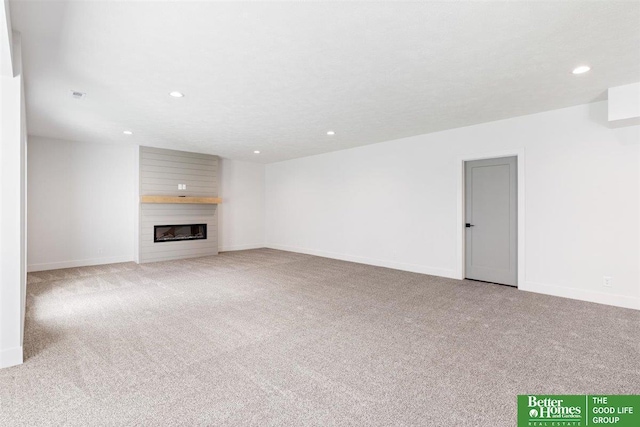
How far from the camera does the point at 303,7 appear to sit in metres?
2.09

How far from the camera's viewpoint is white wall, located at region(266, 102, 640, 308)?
390cm

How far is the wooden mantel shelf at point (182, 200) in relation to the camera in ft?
22.1

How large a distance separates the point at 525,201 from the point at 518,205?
4.4 inches

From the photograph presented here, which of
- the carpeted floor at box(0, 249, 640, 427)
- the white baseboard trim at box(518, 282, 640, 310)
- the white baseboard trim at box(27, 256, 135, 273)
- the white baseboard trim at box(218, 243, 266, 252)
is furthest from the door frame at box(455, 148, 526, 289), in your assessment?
the white baseboard trim at box(27, 256, 135, 273)

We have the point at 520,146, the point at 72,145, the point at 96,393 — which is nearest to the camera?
the point at 96,393

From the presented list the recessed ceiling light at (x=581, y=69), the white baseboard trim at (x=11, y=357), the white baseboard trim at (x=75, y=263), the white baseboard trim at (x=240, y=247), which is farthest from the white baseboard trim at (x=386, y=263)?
the white baseboard trim at (x=11, y=357)

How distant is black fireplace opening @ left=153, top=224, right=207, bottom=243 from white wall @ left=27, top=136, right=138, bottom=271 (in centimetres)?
54

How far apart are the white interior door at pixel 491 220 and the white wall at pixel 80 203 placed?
7062mm

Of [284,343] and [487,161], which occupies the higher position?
[487,161]

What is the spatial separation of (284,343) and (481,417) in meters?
1.63

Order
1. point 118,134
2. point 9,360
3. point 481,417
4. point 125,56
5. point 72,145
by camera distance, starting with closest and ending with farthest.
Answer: point 481,417 → point 9,360 → point 125,56 → point 118,134 → point 72,145

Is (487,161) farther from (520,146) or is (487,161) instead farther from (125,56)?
(125,56)

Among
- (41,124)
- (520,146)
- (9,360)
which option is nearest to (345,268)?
(520,146)

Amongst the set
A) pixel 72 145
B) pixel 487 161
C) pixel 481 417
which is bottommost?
pixel 481 417
